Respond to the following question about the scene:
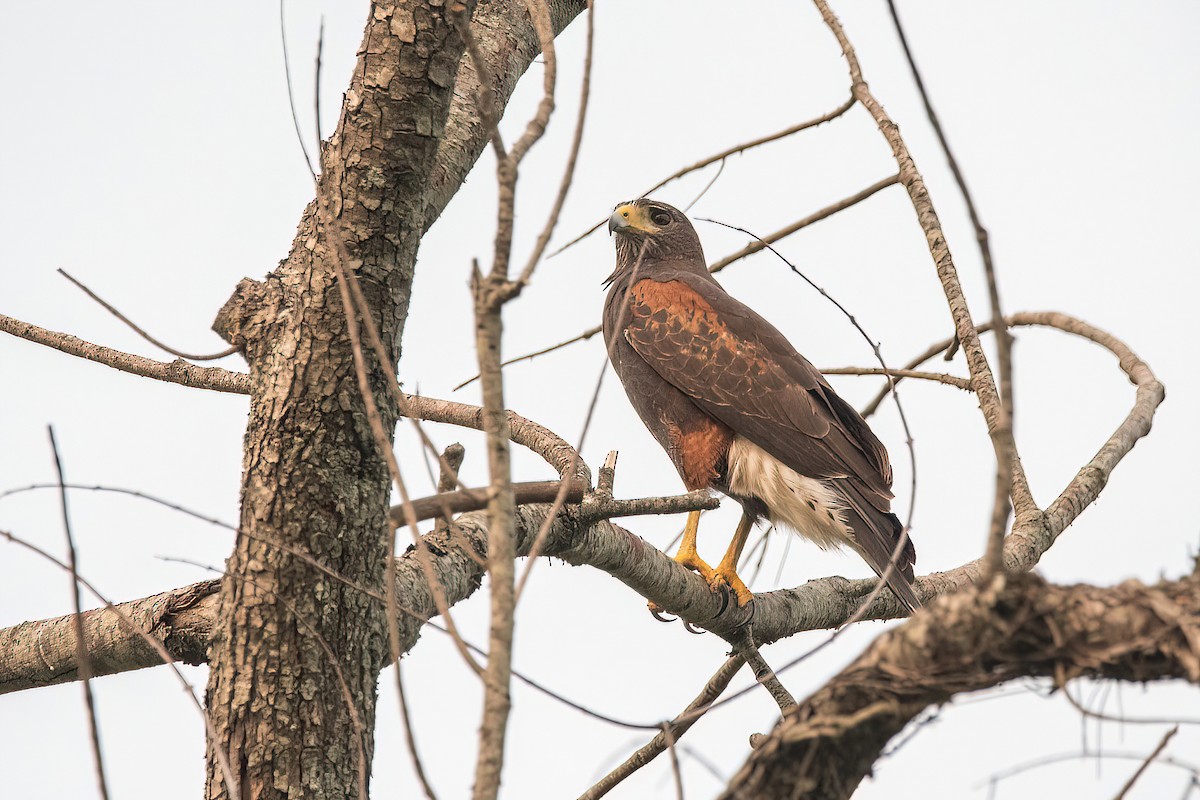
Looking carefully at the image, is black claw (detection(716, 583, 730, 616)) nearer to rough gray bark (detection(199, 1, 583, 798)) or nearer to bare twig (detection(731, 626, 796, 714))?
bare twig (detection(731, 626, 796, 714))

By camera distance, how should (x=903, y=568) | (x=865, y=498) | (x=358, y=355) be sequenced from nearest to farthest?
(x=358, y=355) < (x=903, y=568) < (x=865, y=498)

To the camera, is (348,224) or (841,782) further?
(348,224)

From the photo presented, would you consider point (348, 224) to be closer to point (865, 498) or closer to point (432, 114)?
point (432, 114)

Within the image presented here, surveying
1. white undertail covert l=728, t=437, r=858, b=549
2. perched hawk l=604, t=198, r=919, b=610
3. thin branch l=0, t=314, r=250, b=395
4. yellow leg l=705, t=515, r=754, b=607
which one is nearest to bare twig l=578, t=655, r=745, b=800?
yellow leg l=705, t=515, r=754, b=607

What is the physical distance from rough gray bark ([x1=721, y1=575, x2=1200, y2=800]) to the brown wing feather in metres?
3.06

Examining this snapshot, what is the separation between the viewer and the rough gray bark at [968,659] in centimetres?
137

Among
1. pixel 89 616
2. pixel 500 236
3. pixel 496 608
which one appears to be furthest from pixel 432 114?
pixel 89 616

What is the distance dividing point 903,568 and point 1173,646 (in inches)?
102

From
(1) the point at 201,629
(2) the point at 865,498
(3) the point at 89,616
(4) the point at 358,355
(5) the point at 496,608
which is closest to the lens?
(5) the point at 496,608

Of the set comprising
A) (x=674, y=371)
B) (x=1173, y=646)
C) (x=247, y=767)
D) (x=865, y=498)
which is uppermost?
(x=674, y=371)

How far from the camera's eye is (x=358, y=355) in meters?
1.76

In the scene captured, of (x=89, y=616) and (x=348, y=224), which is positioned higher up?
(x=348, y=224)

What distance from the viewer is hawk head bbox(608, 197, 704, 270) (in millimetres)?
5555

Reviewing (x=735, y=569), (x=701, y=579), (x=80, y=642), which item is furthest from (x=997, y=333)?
(x=735, y=569)
